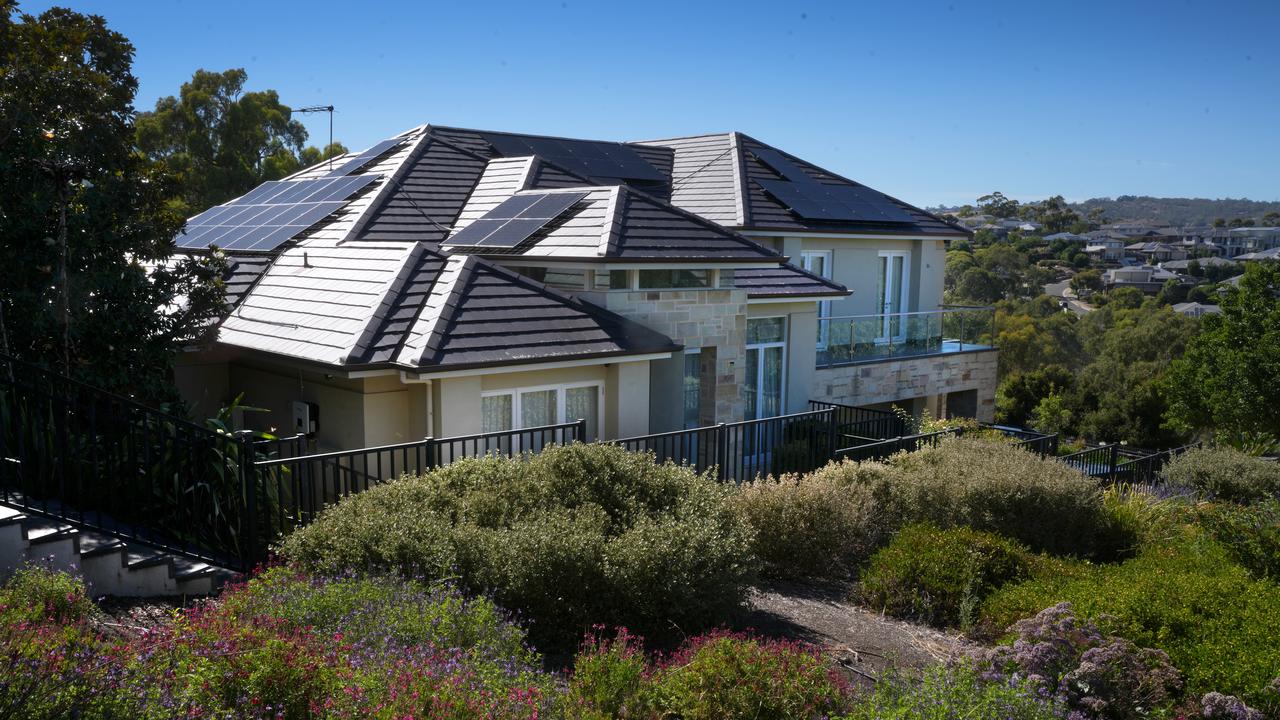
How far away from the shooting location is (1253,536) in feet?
31.8

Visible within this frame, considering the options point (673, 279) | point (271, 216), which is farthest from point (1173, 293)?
point (271, 216)

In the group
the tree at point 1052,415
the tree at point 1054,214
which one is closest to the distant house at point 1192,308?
the tree at point 1052,415

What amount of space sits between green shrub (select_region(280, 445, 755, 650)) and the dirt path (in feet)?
2.15

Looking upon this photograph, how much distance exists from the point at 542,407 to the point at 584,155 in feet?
36.6

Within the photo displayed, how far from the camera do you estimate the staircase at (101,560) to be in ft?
24.0

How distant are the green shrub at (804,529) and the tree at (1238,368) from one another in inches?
745

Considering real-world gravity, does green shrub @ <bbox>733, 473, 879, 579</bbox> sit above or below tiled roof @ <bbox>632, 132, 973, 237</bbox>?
below

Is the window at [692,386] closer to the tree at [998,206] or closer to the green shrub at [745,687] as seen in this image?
the green shrub at [745,687]

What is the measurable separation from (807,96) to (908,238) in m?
8.96

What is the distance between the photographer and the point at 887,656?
23.5 ft

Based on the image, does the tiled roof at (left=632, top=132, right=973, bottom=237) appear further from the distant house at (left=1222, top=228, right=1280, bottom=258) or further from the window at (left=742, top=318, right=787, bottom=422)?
the distant house at (left=1222, top=228, right=1280, bottom=258)

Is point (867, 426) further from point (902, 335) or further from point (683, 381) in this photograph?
point (902, 335)

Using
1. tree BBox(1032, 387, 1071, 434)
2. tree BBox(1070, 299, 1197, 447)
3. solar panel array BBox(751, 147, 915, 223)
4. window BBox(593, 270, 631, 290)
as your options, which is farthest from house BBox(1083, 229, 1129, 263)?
window BBox(593, 270, 631, 290)

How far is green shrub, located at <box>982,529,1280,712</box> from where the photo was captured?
21.8ft
